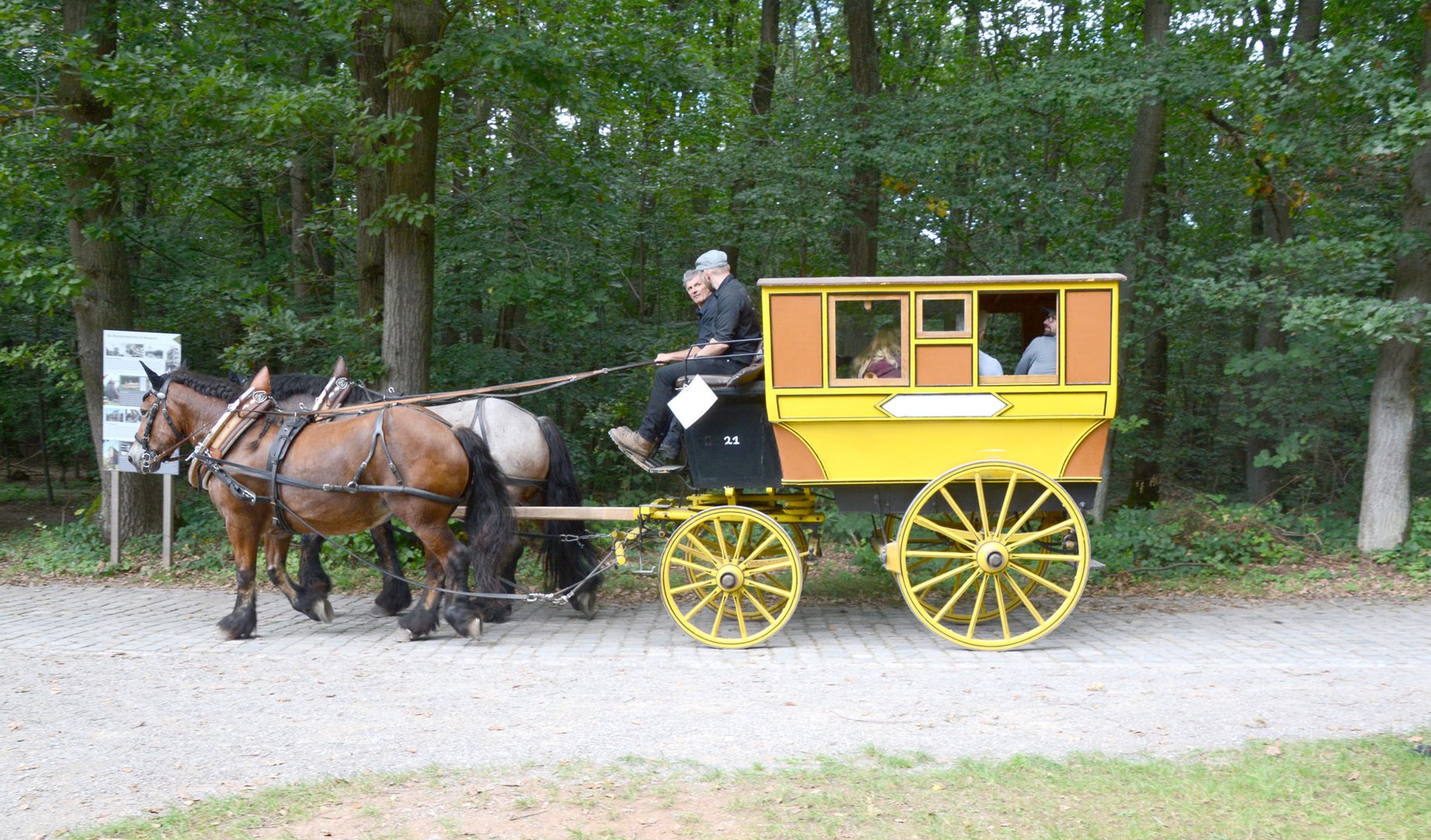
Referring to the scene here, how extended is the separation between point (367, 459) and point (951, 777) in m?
4.51

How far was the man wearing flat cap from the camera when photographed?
7.21m

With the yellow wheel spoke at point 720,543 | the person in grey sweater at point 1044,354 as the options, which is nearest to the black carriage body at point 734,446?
the yellow wheel spoke at point 720,543

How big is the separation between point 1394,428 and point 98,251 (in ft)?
40.1

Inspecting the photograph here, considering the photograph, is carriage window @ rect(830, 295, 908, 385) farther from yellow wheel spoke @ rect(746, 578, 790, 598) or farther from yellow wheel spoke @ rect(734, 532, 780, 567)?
yellow wheel spoke @ rect(746, 578, 790, 598)

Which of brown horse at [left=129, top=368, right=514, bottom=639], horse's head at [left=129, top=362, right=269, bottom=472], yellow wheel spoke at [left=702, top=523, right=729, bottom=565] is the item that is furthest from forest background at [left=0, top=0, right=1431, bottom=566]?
yellow wheel spoke at [left=702, top=523, right=729, bottom=565]

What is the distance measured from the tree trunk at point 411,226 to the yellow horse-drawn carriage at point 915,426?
3328 mm

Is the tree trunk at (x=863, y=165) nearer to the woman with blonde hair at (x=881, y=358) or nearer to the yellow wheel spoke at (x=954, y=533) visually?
the woman with blonde hair at (x=881, y=358)

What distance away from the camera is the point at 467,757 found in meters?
4.86

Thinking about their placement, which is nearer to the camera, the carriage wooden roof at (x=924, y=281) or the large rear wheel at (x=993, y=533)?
the carriage wooden roof at (x=924, y=281)

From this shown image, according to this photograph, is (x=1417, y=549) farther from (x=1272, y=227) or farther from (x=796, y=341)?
(x=796, y=341)

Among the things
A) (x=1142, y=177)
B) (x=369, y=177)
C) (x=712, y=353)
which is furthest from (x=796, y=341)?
(x=1142, y=177)

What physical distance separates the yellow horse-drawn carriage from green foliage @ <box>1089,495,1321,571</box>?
2.99 metres

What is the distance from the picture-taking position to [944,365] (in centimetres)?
683

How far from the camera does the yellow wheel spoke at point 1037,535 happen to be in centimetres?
690
